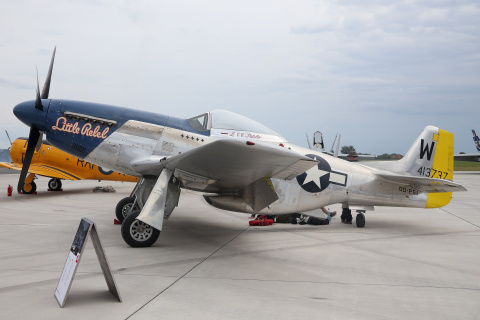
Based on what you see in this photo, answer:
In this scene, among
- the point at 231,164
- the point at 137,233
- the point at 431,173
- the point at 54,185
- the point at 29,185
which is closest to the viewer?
the point at 231,164

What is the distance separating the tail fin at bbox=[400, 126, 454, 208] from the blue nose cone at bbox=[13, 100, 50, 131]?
24.4 feet

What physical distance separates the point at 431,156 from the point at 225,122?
4.93 meters

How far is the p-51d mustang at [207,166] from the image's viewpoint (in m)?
5.71

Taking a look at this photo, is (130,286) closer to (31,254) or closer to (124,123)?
(31,254)

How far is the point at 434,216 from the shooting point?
35.7 feet

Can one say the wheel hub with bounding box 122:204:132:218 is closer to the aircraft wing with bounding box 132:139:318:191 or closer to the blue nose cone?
the aircraft wing with bounding box 132:139:318:191

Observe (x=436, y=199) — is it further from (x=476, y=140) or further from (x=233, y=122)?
(x=476, y=140)

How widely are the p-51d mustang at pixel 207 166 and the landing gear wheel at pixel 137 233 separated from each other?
1 cm

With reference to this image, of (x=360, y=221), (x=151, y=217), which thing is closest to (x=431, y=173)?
(x=360, y=221)

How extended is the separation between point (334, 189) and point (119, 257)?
4.41 meters

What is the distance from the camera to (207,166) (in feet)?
19.1

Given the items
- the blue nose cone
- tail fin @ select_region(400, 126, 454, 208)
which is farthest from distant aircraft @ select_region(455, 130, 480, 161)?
the blue nose cone

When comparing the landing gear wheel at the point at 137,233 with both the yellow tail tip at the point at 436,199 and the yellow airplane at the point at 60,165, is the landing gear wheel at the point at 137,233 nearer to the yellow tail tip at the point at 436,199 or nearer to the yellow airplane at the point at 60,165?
Answer: the yellow tail tip at the point at 436,199

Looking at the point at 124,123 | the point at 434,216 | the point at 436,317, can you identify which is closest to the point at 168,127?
the point at 124,123
